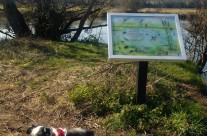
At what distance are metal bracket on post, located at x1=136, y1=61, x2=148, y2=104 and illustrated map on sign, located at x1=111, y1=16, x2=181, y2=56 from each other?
319mm

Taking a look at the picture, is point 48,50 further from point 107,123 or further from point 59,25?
point 107,123

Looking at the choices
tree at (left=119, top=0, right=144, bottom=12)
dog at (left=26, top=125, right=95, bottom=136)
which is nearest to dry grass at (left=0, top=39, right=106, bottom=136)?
dog at (left=26, top=125, right=95, bottom=136)

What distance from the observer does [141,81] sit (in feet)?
19.8

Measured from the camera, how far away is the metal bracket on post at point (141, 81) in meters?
5.91

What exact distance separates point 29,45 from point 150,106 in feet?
17.7

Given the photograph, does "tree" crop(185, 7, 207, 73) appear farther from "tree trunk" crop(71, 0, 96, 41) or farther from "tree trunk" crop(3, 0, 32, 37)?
"tree trunk" crop(3, 0, 32, 37)

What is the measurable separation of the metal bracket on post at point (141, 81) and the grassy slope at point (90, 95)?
0.61 feet

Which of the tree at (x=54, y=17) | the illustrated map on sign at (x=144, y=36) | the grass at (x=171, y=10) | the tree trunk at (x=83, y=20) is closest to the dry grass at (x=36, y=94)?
the illustrated map on sign at (x=144, y=36)

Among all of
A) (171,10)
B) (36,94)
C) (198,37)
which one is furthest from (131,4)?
(36,94)

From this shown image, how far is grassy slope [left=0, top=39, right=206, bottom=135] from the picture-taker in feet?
19.7

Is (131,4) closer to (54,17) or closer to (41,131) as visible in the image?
(54,17)

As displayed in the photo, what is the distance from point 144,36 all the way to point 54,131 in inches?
77.0

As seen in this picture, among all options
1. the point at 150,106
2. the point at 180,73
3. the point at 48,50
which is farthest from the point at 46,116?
the point at 48,50

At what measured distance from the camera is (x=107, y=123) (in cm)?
A: 593
